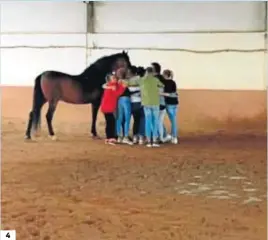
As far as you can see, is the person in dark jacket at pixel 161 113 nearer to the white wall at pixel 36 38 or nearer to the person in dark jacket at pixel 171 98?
the person in dark jacket at pixel 171 98

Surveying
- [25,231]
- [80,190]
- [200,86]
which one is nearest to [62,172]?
[80,190]

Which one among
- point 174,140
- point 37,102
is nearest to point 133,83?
point 174,140

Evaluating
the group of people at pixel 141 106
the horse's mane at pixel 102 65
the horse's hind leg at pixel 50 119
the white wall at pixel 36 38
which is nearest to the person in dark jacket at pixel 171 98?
the group of people at pixel 141 106

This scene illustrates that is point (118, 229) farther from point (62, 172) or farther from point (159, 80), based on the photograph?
point (159, 80)

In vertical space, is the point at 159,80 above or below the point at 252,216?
above

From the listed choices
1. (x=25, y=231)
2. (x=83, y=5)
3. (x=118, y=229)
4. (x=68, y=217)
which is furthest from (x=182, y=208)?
(x=83, y=5)

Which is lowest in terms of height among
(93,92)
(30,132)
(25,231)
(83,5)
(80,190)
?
(25,231)

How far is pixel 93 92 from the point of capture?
2.96 m

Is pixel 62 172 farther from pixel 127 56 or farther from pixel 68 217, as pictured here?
pixel 127 56

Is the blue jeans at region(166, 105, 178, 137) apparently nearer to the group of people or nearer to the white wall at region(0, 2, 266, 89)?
the group of people

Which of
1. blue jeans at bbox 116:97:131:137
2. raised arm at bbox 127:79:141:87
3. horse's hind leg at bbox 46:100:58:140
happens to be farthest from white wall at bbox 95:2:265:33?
horse's hind leg at bbox 46:100:58:140

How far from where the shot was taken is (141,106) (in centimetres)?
293

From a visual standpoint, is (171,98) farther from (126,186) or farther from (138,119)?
(126,186)

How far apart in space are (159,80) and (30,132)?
2.13 feet
